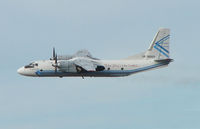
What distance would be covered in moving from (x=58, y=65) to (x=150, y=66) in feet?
44.3

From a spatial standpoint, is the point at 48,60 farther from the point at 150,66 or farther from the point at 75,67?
the point at 150,66

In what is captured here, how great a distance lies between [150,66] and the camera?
65.4 m

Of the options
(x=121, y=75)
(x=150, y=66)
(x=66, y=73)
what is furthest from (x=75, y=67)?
(x=150, y=66)

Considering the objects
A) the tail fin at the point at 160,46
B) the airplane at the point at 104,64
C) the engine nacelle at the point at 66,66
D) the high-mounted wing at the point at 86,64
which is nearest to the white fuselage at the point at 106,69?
the airplane at the point at 104,64

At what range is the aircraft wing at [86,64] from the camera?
59.4 metres

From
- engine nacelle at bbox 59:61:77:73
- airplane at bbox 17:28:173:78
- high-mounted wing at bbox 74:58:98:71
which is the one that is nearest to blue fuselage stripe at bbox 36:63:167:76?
airplane at bbox 17:28:173:78

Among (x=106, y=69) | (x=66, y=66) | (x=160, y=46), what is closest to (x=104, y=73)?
(x=106, y=69)

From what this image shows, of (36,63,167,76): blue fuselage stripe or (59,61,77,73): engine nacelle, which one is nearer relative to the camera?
(59,61,77,73): engine nacelle

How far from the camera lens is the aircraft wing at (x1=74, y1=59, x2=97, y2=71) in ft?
195

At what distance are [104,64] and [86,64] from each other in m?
4.05

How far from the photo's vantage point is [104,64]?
64188 millimetres

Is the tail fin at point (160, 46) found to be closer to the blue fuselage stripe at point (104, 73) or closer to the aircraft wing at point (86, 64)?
the blue fuselage stripe at point (104, 73)

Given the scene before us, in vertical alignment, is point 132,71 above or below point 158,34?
below

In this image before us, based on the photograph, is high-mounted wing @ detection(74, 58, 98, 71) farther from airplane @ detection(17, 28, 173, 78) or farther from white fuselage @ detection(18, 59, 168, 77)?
white fuselage @ detection(18, 59, 168, 77)
